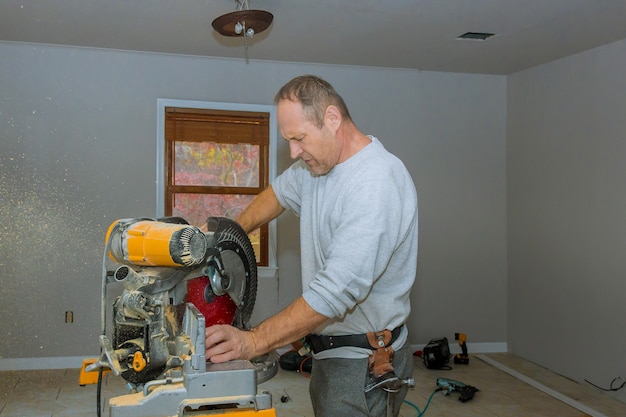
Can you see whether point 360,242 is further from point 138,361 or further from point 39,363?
point 39,363

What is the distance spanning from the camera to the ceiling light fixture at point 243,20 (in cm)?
363

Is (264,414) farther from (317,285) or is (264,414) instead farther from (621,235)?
(621,235)

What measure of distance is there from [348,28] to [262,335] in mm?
3199

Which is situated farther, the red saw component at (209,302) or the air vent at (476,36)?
the air vent at (476,36)

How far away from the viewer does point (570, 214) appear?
482cm

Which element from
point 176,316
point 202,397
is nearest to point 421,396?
point 176,316

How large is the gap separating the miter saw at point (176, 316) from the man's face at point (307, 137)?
0.30 metres

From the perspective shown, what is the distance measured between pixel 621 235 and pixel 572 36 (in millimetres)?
1397

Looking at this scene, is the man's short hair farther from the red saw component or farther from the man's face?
the red saw component

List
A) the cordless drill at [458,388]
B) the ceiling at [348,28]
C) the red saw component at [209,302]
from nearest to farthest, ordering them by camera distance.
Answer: the red saw component at [209,302] < the ceiling at [348,28] < the cordless drill at [458,388]

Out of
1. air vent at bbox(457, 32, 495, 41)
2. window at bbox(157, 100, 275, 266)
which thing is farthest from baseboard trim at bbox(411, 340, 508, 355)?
air vent at bbox(457, 32, 495, 41)

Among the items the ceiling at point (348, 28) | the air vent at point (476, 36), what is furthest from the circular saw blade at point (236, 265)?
the air vent at point (476, 36)

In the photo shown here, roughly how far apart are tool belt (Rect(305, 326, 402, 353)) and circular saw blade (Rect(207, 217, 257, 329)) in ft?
0.87

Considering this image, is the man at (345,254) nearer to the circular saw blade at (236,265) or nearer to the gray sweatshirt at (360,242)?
the gray sweatshirt at (360,242)
